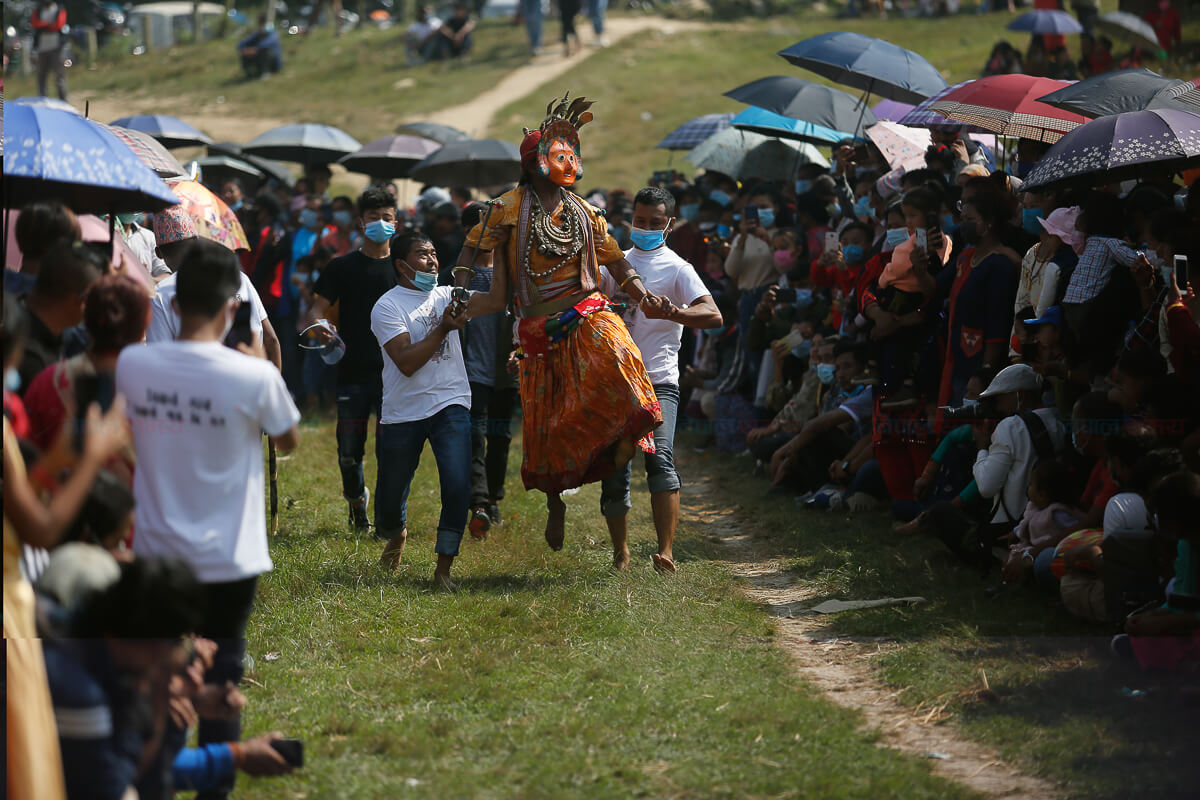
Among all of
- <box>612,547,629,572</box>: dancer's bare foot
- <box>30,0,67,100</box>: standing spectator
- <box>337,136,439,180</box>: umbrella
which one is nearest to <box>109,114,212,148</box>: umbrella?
<box>337,136,439,180</box>: umbrella

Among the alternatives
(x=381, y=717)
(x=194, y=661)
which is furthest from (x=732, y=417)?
(x=194, y=661)

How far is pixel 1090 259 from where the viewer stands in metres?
7.43

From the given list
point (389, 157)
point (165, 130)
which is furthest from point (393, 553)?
point (165, 130)

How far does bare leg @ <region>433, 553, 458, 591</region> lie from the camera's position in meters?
7.59

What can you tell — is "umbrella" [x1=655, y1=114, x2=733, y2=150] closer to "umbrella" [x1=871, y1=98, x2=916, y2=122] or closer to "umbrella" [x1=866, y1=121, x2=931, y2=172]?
"umbrella" [x1=871, y1=98, x2=916, y2=122]

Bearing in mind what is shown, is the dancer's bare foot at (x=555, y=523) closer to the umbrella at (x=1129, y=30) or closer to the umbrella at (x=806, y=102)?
the umbrella at (x=806, y=102)

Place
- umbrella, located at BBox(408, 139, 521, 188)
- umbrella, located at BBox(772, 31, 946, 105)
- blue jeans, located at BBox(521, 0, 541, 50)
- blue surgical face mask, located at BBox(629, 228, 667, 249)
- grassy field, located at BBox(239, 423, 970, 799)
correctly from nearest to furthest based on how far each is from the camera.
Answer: grassy field, located at BBox(239, 423, 970, 799) → blue surgical face mask, located at BBox(629, 228, 667, 249) → umbrella, located at BBox(772, 31, 946, 105) → umbrella, located at BBox(408, 139, 521, 188) → blue jeans, located at BBox(521, 0, 541, 50)

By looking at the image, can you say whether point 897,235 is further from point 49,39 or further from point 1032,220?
point 49,39

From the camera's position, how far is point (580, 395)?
295 inches

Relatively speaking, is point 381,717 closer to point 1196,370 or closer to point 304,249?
point 1196,370

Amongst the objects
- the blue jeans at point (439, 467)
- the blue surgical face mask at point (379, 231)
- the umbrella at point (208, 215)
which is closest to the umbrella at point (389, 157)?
the blue surgical face mask at point (379, 231)

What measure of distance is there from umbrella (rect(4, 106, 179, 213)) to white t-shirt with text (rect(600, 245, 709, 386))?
10.7 ft

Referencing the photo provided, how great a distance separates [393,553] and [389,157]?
34.7 ft

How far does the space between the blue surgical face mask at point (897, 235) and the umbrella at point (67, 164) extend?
5.42 m
